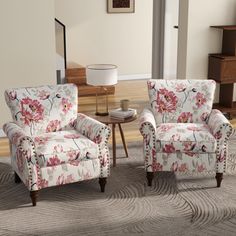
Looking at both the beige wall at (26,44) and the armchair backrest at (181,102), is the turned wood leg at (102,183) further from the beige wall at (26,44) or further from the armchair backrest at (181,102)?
the beige wall at (26,44)

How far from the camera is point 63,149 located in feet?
12.1

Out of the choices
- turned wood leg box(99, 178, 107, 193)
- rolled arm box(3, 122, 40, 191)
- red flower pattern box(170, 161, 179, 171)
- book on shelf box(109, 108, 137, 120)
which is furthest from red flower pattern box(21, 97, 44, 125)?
red flower pattern box(170, 161, 179, 171)

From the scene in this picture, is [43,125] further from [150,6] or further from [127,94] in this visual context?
[150,6]

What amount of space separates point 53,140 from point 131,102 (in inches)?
138

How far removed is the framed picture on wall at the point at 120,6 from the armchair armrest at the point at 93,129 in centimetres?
482

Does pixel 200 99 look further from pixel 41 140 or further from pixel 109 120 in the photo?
pixel 41 140

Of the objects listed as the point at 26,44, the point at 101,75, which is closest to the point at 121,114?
the point at 101,75

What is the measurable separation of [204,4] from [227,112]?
1462mm

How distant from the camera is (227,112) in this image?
6223mm

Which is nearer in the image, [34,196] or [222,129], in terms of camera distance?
[34,196]

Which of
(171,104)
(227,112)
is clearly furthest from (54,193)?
(227,112)

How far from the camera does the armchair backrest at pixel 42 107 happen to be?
13.2 feet

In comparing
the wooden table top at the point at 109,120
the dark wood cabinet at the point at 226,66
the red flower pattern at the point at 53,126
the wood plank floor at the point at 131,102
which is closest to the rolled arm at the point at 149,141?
the wooden table top at the point at 109,120

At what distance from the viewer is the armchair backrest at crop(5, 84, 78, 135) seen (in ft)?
13.2
